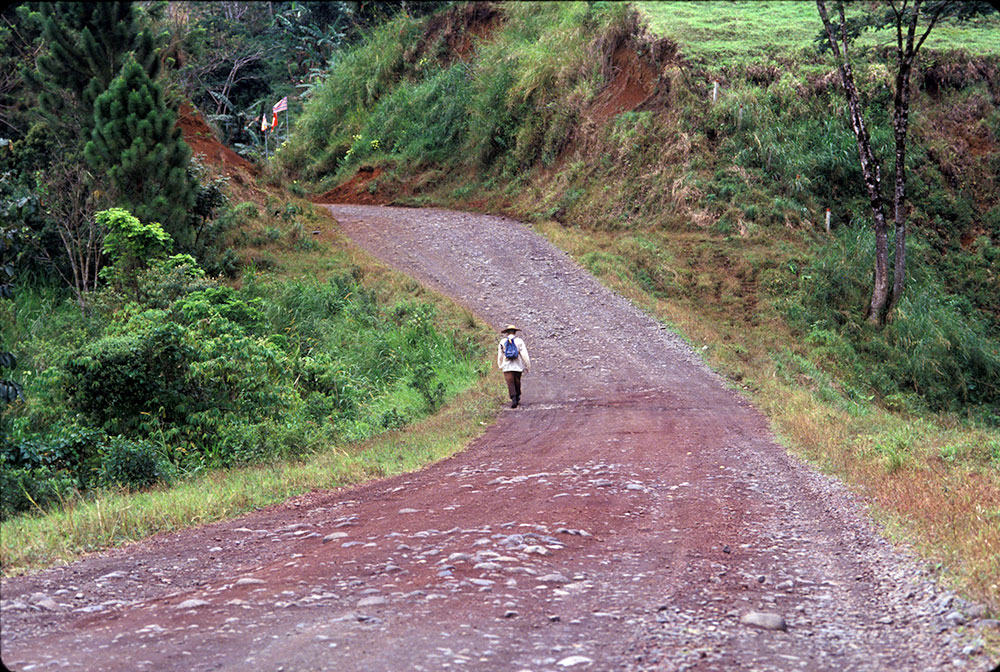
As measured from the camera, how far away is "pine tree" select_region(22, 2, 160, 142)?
1725cm

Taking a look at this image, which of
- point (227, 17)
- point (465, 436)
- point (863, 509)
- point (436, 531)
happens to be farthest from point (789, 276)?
point (227, 17)

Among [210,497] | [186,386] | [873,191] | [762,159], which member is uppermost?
[762,159]

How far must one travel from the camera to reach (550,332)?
18.8 metres

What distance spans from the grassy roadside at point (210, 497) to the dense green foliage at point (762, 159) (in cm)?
1045

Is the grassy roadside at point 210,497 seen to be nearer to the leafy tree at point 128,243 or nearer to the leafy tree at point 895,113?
the leafy tree at point 128,243

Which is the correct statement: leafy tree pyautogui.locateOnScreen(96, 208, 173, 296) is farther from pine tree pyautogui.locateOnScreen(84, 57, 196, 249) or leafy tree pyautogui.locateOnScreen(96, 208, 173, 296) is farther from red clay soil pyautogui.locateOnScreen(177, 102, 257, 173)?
red clay soil pyautogui.locateOnScreen(177, 102, 257, 173)

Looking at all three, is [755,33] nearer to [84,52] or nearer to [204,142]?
[204,142]

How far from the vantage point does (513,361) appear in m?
13.9

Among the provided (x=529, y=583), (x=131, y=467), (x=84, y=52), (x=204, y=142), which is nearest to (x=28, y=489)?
(x=131, y=467)

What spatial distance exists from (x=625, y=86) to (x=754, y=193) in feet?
23.8

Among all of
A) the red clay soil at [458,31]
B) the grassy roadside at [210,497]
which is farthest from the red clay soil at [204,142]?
the grassy roadside at [210,497]

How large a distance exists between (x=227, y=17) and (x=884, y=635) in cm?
5436

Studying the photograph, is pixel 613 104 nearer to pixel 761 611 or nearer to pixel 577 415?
pixel 577 415

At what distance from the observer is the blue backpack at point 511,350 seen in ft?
45.3
